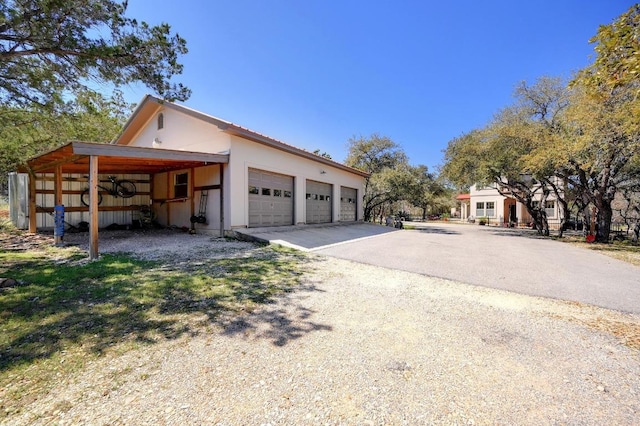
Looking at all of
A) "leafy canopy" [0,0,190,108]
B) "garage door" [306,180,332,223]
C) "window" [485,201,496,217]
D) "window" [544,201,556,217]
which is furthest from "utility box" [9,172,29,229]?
"window" [544,201,556,217]

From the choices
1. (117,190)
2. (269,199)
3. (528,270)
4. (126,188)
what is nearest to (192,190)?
(269,199)

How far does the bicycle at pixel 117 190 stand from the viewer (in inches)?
465

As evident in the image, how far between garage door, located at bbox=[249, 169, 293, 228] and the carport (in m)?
1.33

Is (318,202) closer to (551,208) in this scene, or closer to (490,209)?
(490,209)

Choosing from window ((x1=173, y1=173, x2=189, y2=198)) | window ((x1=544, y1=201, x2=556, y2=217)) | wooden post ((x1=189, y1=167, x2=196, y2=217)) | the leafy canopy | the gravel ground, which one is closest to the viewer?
the gravel ground

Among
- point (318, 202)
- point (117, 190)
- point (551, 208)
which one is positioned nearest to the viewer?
point (117, 190)

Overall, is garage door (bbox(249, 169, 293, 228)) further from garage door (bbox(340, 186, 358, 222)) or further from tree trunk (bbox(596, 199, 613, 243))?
tree trunk (bbox(596, 199, 613, 243))

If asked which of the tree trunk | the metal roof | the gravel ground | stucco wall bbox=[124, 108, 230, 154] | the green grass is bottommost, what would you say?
the gravel ground

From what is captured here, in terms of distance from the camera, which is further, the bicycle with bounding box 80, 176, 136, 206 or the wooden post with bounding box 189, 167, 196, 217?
the bicycle with bounding box 80, 176, 136, 206

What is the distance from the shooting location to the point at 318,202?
1526cm

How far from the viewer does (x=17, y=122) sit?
10430 millimetres

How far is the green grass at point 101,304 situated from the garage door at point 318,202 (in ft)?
27.0

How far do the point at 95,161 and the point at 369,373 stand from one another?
24.9ft

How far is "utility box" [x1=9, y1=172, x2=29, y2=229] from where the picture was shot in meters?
10.9
